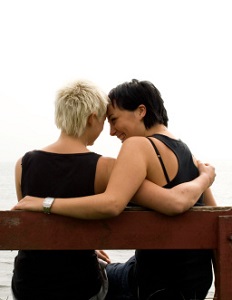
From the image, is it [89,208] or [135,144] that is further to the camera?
[135,144]

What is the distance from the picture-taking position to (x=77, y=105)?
133 inches

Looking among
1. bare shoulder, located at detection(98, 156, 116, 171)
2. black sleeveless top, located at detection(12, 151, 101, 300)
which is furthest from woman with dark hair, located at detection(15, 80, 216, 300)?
black sleeveless top, located at detection(12, 151, 101, 300)

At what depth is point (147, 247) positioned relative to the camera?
9.21 feet

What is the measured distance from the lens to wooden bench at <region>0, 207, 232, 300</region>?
109 inches

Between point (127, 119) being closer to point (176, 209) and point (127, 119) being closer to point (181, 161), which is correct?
point (181, 161)

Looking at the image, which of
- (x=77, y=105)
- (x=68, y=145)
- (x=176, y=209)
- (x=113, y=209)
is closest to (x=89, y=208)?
(x=113, y=209)

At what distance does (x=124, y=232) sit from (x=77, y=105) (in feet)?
3.05

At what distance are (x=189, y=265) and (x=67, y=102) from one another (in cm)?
122

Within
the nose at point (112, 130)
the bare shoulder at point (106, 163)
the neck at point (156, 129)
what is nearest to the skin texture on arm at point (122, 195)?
the bare shoulder at point (106, 163)

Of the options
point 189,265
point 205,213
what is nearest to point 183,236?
point 205,213

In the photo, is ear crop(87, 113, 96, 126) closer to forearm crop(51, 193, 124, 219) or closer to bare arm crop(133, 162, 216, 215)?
bare arm crop(133, 162, 216, 215)

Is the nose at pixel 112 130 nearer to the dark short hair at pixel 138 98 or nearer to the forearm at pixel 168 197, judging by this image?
the dark short hair at pixel 138 98

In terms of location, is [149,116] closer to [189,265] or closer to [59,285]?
[189,265]

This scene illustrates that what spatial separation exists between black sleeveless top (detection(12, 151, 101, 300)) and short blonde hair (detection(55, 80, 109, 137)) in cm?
24
